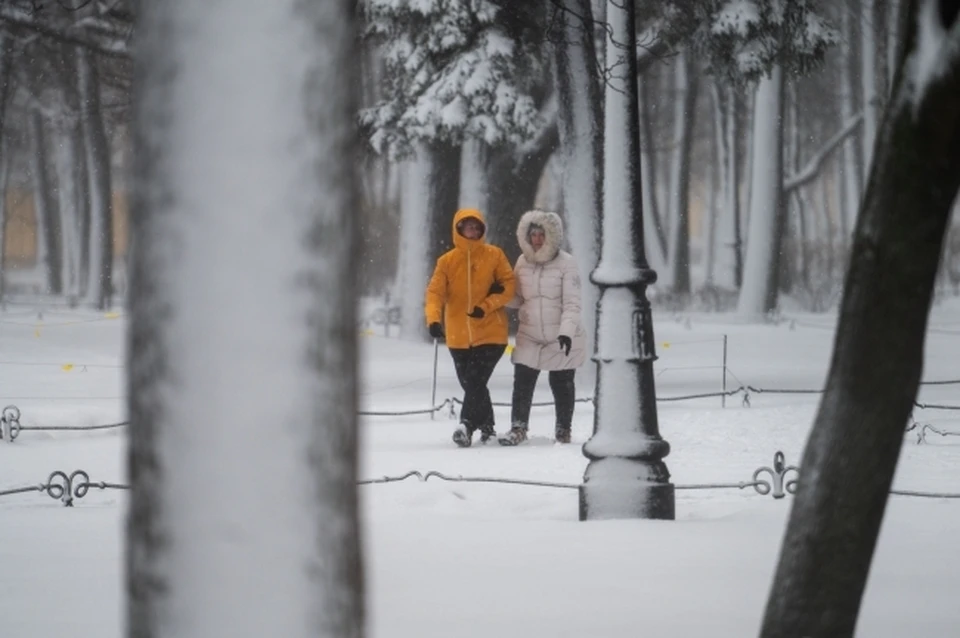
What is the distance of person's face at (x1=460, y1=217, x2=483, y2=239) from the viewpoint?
1211 centimetres

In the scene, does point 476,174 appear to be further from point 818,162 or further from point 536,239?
point 818,162

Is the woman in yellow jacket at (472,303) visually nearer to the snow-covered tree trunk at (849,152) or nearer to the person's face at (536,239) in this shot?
the person's face at (536,239)

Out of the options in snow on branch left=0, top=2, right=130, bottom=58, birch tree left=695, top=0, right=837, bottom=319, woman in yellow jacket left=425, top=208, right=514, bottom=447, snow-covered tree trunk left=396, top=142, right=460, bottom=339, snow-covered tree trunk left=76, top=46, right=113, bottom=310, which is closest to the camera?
woman in yellow jacket left=425, top=208, right=514, bottom=447

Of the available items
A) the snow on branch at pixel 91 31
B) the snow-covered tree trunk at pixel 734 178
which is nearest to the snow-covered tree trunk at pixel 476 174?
the snow on branch at pixel 91 31

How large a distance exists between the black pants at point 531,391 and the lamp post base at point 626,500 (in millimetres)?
4144

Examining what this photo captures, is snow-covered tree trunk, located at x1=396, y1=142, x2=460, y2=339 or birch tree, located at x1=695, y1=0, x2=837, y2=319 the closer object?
birch tree, located at x1=695, y1=0, x2=837, y2=319

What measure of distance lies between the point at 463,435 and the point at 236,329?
937 cm

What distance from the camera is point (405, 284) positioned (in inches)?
922

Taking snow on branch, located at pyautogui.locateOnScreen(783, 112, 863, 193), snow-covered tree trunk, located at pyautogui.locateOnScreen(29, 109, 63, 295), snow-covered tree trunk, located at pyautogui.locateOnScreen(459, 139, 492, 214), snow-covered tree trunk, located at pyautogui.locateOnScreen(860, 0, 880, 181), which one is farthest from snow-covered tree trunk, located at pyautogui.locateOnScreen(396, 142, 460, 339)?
snow-covered tree trunk, located at pyautogui.locateOnScreen(29, 109, 63, 295)

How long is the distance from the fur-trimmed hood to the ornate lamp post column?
3679 millimetres

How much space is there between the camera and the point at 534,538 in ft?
24.6

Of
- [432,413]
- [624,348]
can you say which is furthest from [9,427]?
[624,348]

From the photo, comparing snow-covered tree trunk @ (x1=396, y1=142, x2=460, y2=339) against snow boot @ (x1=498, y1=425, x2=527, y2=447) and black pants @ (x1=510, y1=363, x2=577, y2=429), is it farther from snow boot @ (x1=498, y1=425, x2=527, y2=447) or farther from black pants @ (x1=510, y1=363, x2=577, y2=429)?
snow boot @ (x1=498, y1=425, x2=527, y2=447)

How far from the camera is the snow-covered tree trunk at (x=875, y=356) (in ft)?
14.3
